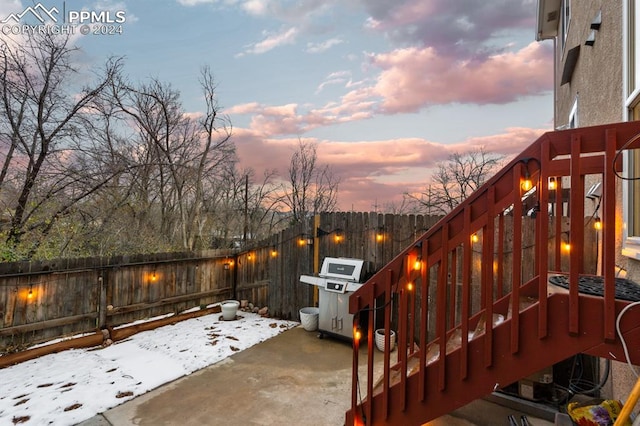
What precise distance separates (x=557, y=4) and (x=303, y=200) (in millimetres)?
9312

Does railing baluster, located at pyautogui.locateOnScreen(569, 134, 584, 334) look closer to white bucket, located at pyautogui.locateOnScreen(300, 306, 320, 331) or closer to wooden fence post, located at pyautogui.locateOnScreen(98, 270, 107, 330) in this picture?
white bucket, located at pyautogui.locateOnScreen(300, 306, 320, 331)

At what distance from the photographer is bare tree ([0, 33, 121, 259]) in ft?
16.5

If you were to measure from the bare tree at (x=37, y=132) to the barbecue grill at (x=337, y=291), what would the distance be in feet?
14.9

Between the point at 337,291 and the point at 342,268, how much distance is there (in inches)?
15.0

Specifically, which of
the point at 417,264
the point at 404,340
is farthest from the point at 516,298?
the point at 404,340

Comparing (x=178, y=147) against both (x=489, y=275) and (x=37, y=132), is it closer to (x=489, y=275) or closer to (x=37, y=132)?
(x=37, y=132)

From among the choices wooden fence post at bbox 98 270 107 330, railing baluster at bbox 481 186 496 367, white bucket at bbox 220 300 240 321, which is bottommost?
white bucket at bbox 220 300 240 321

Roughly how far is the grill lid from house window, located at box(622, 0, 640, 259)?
10.4ft

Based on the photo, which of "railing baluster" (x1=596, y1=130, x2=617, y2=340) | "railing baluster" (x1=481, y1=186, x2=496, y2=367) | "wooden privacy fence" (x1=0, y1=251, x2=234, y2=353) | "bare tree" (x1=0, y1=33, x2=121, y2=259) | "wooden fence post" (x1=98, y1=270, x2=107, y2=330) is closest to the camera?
"railing baluster" (x1=596, y1=130, x2=617, y2=340)

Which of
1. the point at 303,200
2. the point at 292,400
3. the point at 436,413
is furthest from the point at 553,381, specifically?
the point at 303,200

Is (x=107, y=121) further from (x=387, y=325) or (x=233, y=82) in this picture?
(x=387, y=325)

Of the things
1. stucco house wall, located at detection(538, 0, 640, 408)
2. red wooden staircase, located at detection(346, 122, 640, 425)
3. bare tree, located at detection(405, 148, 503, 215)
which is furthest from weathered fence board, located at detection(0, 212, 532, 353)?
bare tree, located at detection(405, 148, 503, 215)

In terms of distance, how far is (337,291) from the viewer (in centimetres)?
479

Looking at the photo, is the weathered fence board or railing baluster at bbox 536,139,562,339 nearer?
railing baluster at bbox 536,139,562,339
